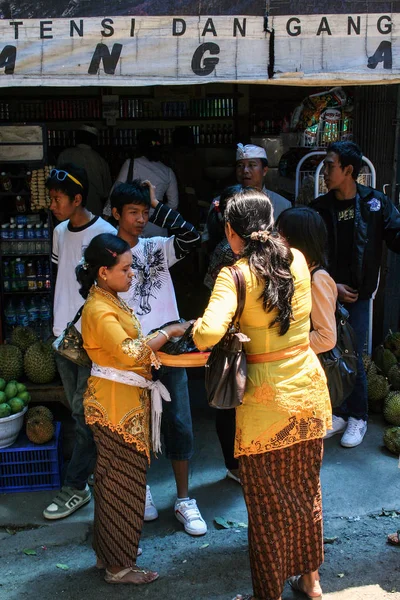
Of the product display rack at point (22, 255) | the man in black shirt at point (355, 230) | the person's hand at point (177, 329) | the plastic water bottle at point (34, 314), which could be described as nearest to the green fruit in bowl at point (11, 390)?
the product display rack at point (22, 255)

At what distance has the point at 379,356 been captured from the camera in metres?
5.19

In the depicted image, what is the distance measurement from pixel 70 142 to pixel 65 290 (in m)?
5.32

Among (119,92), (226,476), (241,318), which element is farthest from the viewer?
(119,92)

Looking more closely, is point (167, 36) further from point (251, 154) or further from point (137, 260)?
point (137, 260)

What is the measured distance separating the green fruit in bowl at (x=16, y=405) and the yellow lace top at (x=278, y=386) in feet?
5.95

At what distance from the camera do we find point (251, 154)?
441cm

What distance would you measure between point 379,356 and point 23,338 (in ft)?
8.70

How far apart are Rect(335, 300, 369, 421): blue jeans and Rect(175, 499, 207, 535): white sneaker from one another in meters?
1.44

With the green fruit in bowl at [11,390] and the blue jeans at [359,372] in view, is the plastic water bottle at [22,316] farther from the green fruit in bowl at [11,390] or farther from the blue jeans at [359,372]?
the blue jeans at [359,372]

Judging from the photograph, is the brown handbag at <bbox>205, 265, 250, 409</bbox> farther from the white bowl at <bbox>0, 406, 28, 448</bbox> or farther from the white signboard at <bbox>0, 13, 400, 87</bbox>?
the white bowl at <bbox>0, 406, 28, 448</bbox>

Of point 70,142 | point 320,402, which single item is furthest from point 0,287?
point 70,142

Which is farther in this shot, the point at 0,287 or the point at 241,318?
the point at 0,287

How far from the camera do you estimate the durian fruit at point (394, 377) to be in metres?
5.03

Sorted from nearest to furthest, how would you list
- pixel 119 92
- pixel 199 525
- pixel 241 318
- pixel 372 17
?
pixel 241 318 → pixel 199 525 → pixel 372 17 → pixel 119 92
